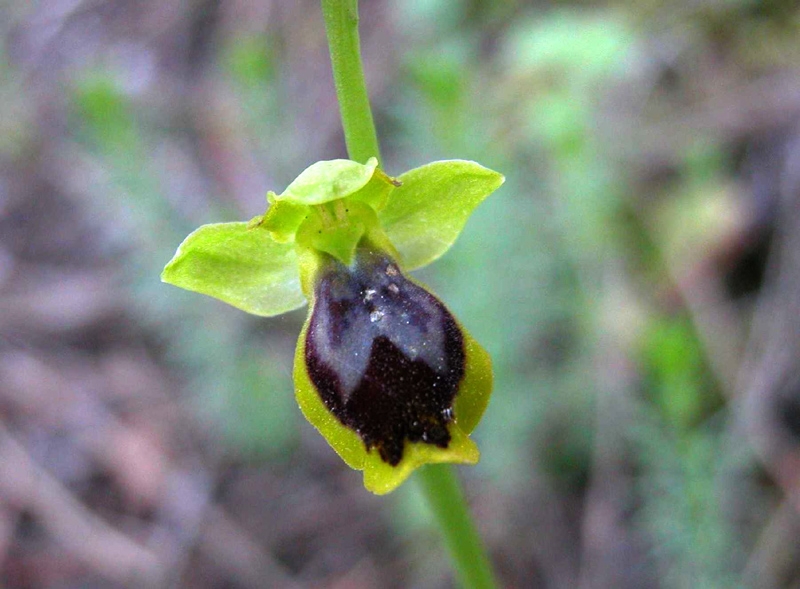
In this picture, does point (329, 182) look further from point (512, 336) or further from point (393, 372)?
point (512, 336)

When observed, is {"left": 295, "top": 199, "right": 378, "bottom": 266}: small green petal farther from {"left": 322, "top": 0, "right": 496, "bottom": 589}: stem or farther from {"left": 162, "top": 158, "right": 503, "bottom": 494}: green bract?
{"left": 322, "top": 0, "right": 496, "bottom": 589}: stem

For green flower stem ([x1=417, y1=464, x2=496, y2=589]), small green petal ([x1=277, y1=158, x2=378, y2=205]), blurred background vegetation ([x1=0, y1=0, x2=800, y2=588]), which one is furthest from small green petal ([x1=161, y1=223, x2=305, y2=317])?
blurred background vegetation ([x1=0, y1=0, x2=800, y2=588])

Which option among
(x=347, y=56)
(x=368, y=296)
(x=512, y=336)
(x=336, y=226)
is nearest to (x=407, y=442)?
(x=368, y=296)

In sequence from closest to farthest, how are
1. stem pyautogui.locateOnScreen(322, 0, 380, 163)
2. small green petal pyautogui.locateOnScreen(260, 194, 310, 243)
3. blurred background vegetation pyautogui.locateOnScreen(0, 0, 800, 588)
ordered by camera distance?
stem pyautogui.locateOnScreen(322, 0, 380, 163)
small green petal pyautogui.locateOnScreen(260, 194, 310, 243)
blurred background vegetation pyautogui.locateOnScreen(0, 0, 800, 588)

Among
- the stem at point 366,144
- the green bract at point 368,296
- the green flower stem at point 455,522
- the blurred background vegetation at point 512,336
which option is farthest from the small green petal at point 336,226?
the blurred background vegetation at point 512,336

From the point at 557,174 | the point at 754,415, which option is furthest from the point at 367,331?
the point at 557,174

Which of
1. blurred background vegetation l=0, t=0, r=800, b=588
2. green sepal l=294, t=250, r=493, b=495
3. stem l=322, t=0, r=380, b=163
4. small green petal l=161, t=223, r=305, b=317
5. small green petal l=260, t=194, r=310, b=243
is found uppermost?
stem l=322, t=0, r=380, b=163

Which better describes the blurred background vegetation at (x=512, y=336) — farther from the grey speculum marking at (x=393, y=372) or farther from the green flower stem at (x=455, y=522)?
the grey speculum marking at (x=393, y=372)
